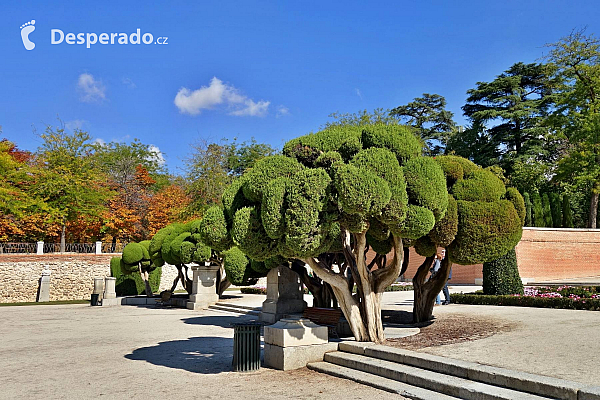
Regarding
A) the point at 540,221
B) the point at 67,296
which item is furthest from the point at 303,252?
the point at 540,221

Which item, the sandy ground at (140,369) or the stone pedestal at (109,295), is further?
the stone pedestal at (109,295)

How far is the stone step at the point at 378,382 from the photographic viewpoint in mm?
5473

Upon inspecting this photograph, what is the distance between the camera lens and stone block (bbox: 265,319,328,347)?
24.0ft

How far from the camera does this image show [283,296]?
524 inches

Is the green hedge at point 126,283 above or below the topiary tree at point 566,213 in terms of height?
below

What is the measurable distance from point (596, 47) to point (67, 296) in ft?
124

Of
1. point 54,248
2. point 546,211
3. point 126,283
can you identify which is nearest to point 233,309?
point 126,283

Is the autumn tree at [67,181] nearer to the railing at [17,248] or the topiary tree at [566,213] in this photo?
the railing at [17,248]

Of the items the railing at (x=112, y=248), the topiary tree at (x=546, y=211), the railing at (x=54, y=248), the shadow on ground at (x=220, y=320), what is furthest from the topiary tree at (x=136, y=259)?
the topiary tree at (x=546, y=211)

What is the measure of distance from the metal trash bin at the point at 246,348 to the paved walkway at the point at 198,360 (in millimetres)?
210

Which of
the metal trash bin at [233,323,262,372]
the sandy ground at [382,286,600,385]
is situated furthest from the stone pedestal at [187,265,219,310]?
the metal trash bin at [233,323,262,372]

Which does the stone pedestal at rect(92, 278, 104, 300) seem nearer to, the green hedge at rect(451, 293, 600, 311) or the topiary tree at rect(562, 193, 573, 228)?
the green hedge at rect(451, 293, 600, 311)

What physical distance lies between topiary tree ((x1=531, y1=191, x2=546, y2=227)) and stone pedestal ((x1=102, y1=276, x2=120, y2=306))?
27863 millimetres

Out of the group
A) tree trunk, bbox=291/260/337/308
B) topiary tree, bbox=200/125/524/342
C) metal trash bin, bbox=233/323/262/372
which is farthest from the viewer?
tree trunk, bbox=291/260/337/308
